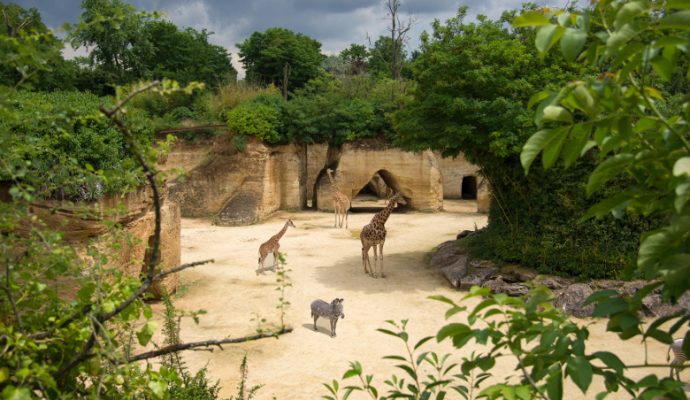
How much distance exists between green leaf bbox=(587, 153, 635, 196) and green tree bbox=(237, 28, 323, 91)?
35.4 meters

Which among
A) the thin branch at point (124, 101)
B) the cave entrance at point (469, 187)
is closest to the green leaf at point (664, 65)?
the thin branch at point (124, 101)

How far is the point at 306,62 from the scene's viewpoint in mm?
37906

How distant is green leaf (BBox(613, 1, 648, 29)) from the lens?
137cm

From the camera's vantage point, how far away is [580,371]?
4.82 feet

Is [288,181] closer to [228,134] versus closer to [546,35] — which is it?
[228,134]

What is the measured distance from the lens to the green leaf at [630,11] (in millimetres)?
1366

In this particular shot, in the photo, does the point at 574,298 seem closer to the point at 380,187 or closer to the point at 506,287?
the point at 506,287

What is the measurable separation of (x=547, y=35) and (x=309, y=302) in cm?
931

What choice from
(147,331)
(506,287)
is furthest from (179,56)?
(147,331)

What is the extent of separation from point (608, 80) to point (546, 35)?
0.79 feet

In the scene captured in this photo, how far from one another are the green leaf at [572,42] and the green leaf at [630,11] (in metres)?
0.10

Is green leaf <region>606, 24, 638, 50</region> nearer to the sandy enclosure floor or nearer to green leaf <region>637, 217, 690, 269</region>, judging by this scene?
green leaf <region>637, 217, 690, 269</region>

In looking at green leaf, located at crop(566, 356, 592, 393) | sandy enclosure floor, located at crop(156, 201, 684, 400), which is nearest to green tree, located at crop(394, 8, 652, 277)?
sandy enclosure floor, located at crop(156, 201, 684, 400)

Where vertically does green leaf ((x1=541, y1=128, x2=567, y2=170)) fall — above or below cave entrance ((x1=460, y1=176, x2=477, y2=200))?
above
